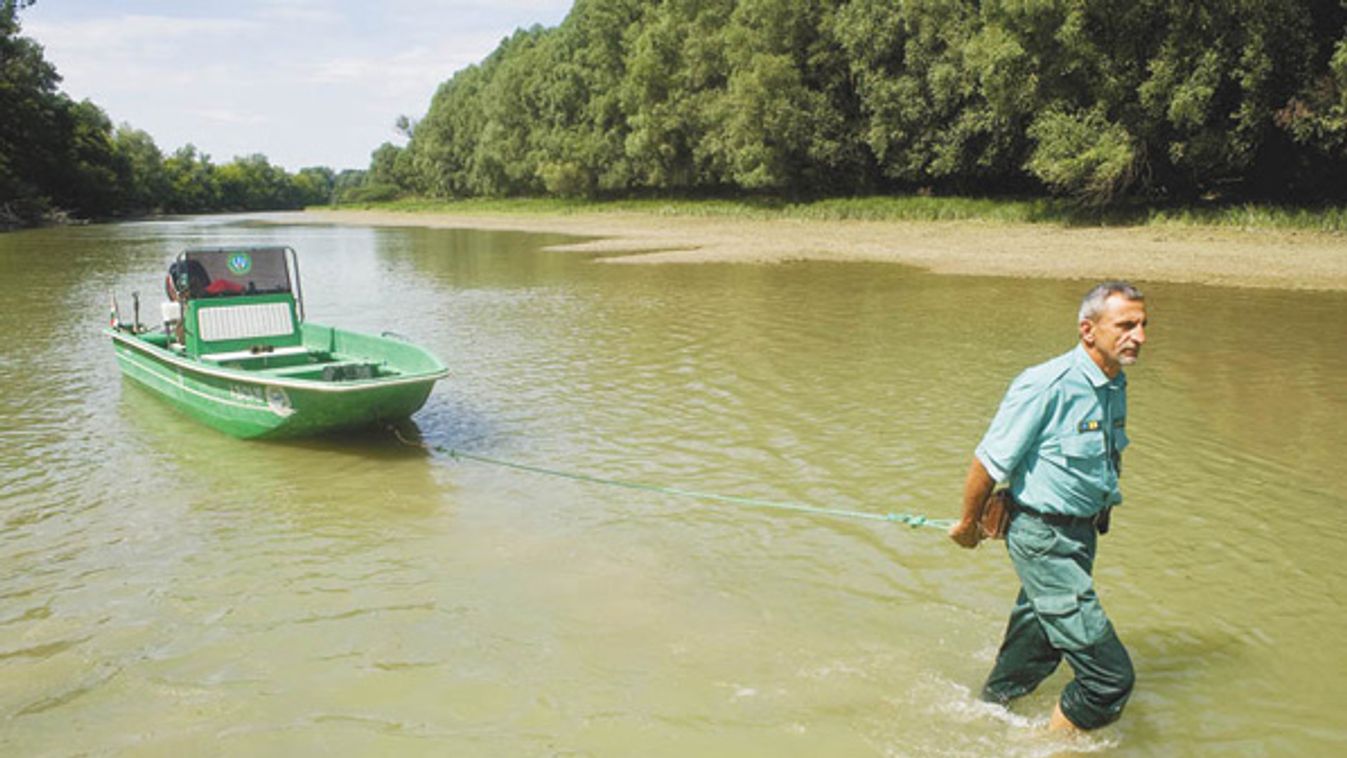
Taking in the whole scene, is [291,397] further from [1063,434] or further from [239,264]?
[1063,434]

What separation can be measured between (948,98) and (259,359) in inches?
1463

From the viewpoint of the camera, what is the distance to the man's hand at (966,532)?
13.1 ft

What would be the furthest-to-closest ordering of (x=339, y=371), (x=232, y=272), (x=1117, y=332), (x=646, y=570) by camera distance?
1. (x=232, y=272)
2. (x=339, y=371)
3. (x=646, y=570)
4. (x=1117, y=332)

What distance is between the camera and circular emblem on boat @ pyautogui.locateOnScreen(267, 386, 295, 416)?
29.9ft

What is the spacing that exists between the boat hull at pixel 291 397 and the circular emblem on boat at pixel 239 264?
141cm

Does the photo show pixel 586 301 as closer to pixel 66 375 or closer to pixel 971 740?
pixel 66 375

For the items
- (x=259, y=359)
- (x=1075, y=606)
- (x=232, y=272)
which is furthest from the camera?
(x=232, y=272)

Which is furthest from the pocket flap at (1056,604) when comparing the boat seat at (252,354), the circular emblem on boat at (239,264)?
the circular emblem on boat at (239,264)

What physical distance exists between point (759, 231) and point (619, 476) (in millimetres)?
34162

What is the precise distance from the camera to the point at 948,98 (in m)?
41.5

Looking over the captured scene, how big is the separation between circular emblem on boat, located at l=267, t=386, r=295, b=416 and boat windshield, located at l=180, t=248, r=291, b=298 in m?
3.16

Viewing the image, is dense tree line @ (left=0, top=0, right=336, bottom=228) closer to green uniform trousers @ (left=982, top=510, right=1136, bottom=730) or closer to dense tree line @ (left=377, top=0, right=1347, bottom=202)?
dense tree line @ (left=377, top=0, right=1347, bottom=202)

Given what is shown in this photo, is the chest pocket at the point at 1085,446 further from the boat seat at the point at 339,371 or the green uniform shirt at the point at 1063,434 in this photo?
the boat seat at the point at 339,371

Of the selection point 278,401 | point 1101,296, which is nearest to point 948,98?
point 278,401
